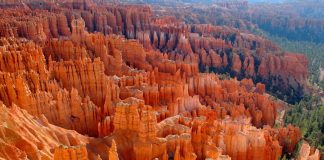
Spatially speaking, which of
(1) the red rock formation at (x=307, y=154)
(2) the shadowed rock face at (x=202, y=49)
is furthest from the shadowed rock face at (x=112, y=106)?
(2) the shadowed rock face at (x=202, y=49)

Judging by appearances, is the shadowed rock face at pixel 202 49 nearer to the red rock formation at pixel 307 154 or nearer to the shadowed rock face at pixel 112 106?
the shadowed rock face at pixel 112 106

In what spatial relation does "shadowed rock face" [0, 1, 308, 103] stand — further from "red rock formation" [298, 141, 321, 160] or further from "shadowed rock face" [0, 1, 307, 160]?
"red rock formation" [298, 141, 321, 160]

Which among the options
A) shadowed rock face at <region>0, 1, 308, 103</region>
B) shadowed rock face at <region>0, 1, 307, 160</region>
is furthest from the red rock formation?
shadowed rock face at <region>0, 1, 308, 103</region>

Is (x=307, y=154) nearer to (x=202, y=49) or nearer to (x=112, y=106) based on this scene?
(x=112, y=106)

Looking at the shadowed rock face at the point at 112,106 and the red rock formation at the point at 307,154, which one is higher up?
the shadowed rock face at the point at 112,106

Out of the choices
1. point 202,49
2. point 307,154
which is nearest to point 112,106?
point 307,154

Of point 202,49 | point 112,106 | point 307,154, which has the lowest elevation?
point 202,49

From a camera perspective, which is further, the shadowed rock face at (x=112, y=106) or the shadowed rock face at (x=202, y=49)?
the shadowed rock face at (x=202, y=49)

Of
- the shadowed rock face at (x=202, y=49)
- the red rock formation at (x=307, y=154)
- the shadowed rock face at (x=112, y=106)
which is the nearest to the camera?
the shadowed rock face at (x=112, y=106)
